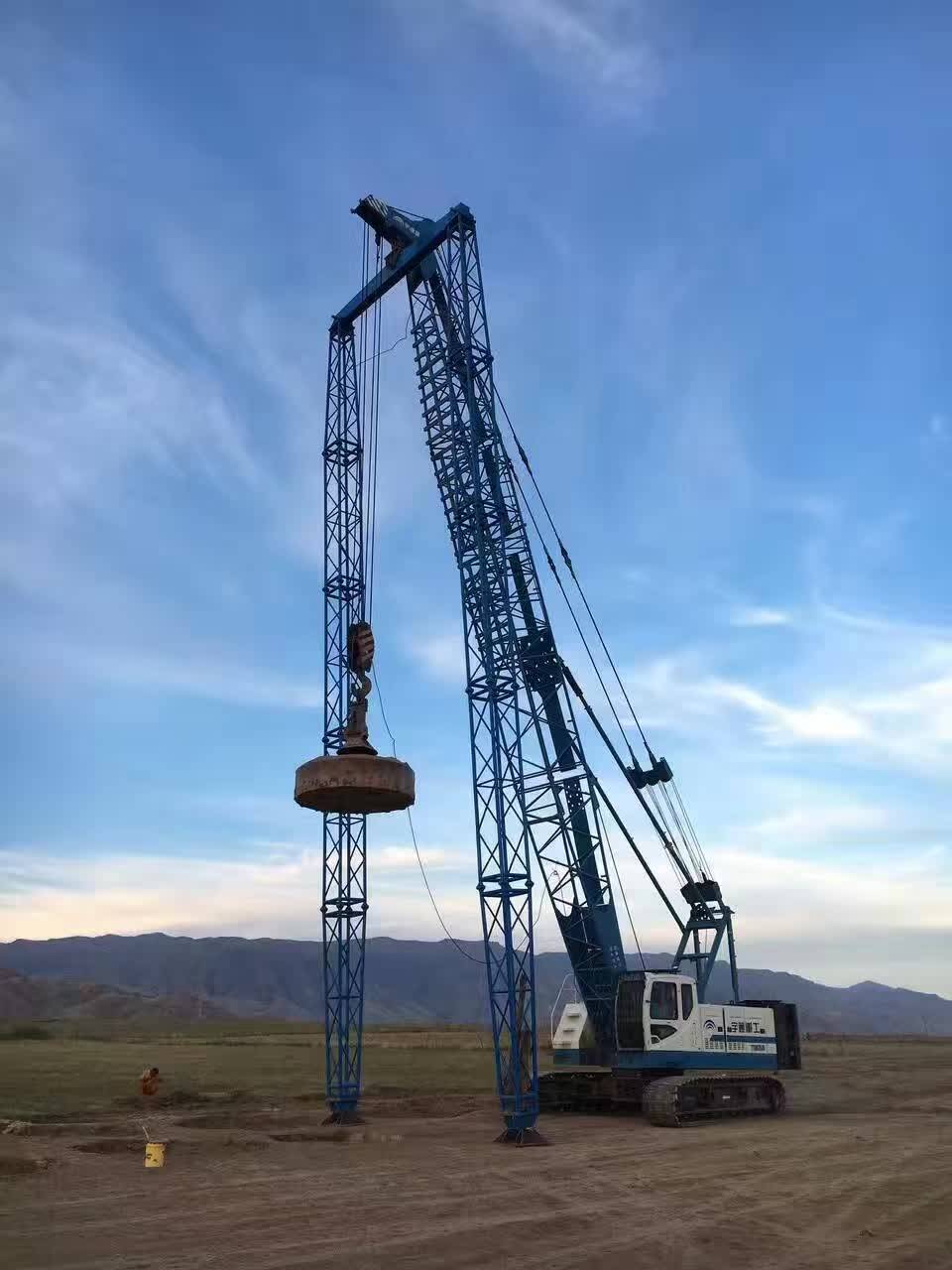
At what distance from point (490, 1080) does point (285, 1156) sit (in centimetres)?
1984

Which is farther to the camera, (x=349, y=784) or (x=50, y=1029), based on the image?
(x=50, y=1029)

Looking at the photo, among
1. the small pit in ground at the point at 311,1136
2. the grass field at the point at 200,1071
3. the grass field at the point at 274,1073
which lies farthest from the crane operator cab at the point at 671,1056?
the grass field at the point at 200,1071

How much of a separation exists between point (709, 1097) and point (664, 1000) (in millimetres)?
2424

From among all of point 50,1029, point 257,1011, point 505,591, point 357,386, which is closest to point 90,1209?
point 505,591

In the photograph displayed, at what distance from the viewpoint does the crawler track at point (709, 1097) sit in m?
22.6

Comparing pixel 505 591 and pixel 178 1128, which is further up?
pixel 505 591

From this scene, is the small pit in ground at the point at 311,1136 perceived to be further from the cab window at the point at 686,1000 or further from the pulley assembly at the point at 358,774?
the cab window at the point at 686,1000

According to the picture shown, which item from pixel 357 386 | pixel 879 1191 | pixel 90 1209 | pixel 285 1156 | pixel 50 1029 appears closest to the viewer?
A: pixel 90 1209

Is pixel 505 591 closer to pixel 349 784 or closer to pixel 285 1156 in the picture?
pixel 349 784

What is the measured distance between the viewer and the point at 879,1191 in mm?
14203

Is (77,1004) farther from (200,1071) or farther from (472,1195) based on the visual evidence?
(472,1195)

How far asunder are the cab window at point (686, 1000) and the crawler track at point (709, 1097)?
4.65 feet

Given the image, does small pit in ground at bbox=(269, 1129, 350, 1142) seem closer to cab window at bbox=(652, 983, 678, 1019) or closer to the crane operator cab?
the crane operator cab

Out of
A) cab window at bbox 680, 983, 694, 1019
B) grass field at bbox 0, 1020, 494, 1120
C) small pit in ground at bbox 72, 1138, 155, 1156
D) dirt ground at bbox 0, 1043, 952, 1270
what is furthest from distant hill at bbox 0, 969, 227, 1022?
dirt ground at bbox 0, 1043, 952, 1270
